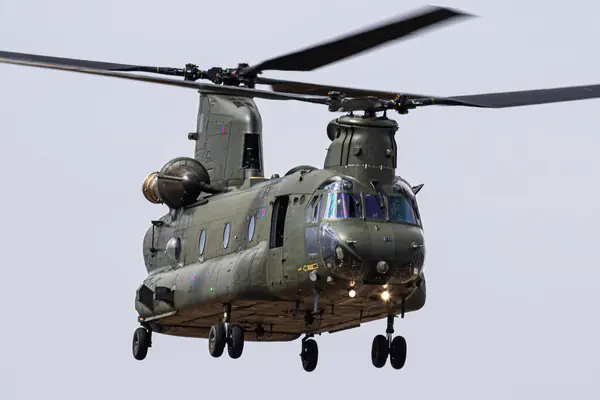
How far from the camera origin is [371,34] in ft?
128

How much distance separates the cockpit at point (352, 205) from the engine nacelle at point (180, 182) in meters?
6.62

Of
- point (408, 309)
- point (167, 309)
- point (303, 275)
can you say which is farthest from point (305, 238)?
point (167, 309)

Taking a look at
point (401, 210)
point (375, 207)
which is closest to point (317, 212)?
point (375, 207)

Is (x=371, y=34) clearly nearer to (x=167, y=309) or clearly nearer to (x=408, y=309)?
(x=408, y=309)

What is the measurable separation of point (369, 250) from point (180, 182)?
862cm

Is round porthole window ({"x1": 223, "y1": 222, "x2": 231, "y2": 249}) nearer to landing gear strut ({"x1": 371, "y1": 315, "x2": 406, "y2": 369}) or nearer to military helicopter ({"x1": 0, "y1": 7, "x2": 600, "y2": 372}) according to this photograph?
military helicopter ({"x1": 0, "y1": 7, "x2": 600, "y2": 372})

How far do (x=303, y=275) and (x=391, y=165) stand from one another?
10.7 feet

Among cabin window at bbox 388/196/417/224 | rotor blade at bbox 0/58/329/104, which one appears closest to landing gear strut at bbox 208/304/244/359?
cabin window at bbox 388/196/417/224

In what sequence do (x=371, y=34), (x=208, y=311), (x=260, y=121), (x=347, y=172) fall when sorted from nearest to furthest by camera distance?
1. (x=371, y=34)
2. (x=347, y=172)
3. (x=208, y=311)
4. (x=260, y=121)

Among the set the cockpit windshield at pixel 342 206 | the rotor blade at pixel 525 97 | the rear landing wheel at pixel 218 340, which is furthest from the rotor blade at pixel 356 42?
the rear landing wheel at pixel 218 340

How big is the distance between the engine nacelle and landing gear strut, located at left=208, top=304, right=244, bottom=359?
4.81m

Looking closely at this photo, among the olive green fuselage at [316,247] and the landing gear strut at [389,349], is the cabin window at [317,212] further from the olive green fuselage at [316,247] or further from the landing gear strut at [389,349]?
the landing gear strut at [389,349]

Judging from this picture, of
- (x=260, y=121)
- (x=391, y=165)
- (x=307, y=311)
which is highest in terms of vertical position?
(x=260, y=121)

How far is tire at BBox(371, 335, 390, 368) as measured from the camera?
4391cm
